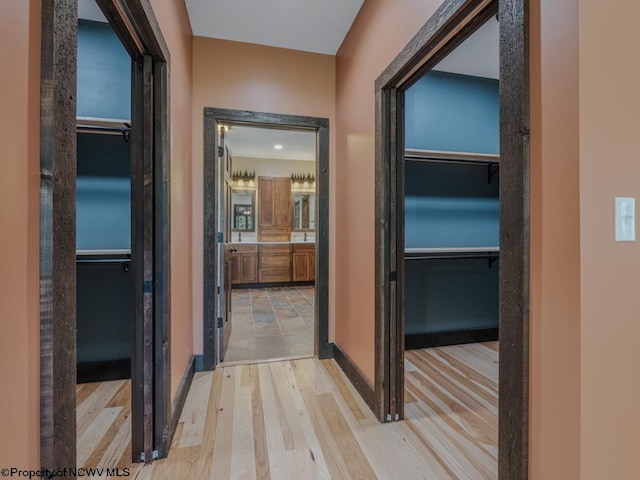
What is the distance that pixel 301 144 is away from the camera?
5.46 metres

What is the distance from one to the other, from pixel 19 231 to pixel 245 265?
5559 mm

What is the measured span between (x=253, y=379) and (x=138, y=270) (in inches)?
53.9

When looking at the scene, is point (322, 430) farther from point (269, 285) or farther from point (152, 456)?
point (269, 285)

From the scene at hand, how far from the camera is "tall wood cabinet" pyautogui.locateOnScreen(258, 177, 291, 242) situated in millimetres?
6516

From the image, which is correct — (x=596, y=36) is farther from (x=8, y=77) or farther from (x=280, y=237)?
(x=280, y=237)

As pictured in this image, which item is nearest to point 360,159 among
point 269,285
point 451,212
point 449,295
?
point 451,212

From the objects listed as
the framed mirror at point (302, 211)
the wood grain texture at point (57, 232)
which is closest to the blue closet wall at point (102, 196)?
the wood grain texture at point (57, 232)

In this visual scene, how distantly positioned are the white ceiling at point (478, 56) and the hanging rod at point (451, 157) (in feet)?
2.09

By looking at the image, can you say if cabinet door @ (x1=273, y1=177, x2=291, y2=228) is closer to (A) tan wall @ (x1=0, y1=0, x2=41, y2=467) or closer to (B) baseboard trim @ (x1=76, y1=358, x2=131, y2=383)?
(B) baseboard trim @ (x1=76, y1=358, x2=131, y2=383)

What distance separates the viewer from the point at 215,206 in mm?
2609

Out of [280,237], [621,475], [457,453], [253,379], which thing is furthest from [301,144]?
[621,475]

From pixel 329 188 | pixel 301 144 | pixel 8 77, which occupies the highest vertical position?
pixel 301 144

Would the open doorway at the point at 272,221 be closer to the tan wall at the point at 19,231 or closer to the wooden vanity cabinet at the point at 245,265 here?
the wooden vanity cabinet at the point at 245,265

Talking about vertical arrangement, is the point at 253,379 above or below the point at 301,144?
below
